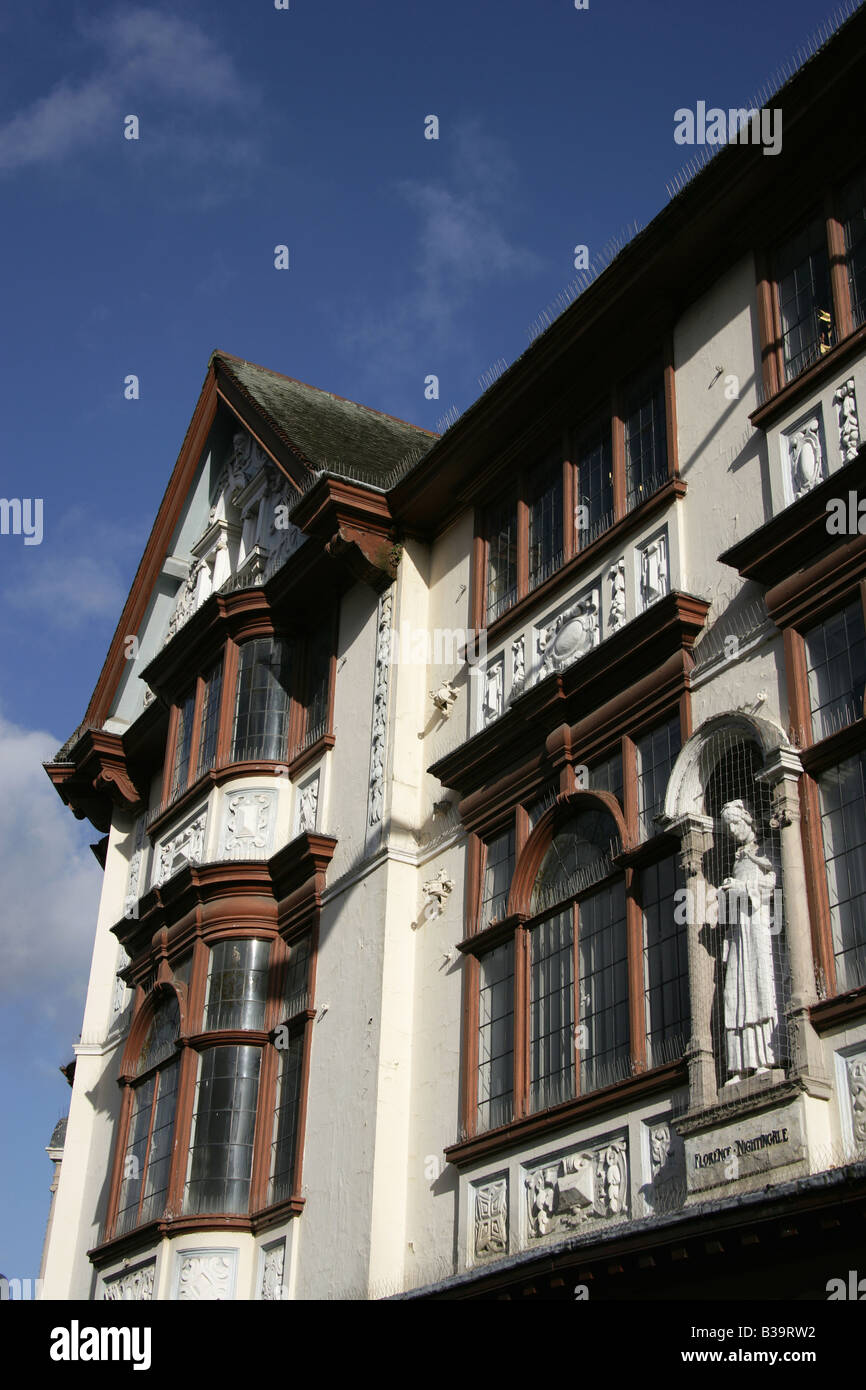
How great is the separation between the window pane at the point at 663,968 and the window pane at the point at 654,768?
52 centimetres

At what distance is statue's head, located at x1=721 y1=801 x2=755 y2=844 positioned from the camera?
13.4 meters

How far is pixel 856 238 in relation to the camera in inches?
573

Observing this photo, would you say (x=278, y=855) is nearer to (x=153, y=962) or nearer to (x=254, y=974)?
(x=254, y=974)

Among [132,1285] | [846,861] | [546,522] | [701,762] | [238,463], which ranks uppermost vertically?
[238,463]

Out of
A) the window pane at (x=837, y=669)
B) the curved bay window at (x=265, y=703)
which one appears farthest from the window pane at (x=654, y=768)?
the curved bay window at (x=265, y=703)

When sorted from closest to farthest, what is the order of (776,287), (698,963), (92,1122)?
(698,963) < (776,287) < (92,1122)

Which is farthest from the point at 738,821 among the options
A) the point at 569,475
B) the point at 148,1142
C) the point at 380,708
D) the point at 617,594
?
the point at 148,1142

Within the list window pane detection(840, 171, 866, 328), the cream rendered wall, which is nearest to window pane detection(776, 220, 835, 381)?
window pane detection(840, 171, 866, 328)

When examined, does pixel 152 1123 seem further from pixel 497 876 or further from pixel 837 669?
pixel 837 669

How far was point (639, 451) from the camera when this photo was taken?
55.9 feet

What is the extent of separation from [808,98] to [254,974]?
38.1ft

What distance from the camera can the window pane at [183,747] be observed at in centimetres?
2334

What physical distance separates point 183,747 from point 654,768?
10154 mm
